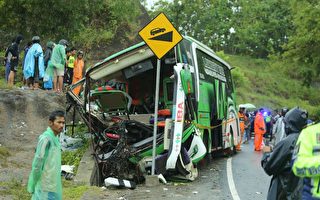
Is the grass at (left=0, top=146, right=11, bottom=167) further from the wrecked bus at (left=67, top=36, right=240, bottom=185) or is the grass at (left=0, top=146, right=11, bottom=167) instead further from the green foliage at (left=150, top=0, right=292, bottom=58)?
the green foliage at (left=150, top=0, right=292, bottom=58)

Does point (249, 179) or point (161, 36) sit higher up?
point (161, 36)

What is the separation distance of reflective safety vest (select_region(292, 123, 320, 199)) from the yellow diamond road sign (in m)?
6.42

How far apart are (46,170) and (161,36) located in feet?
→ 17.5

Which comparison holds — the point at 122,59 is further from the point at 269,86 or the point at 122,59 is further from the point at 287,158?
the point at 269,86

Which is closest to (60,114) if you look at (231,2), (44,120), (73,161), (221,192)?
(221,192)

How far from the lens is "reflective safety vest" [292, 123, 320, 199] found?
4.14 m

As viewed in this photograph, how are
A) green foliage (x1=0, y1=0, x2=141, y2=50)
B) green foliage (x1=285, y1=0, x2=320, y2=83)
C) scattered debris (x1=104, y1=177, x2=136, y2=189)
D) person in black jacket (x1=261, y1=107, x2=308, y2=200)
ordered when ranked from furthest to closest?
green foliage (x1=285, y1=0, x2=320, y2=83) < green foliage (x1=0, y1=0, x2=141, y2=50) < scattered debris (x1=104, y1=177, x2=136, y2=189) < person in black jacket (x1=261, y1=107, x2=308, y2=200)

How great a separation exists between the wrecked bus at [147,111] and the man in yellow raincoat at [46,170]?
4.47 m

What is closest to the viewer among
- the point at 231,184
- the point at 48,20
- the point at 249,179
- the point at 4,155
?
the point at 231,184

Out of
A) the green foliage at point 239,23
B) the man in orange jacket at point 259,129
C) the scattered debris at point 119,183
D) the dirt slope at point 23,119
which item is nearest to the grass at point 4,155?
the dirt slope at point 23,119

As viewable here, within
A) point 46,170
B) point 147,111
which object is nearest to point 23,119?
point 147,111

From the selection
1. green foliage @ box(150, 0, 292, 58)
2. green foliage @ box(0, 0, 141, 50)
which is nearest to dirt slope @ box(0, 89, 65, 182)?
green foliage @ box(0, 0, 141, 50)

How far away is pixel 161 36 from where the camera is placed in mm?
10539

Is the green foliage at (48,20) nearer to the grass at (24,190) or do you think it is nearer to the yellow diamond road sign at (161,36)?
the yellow diamond road sign at (161,36)
